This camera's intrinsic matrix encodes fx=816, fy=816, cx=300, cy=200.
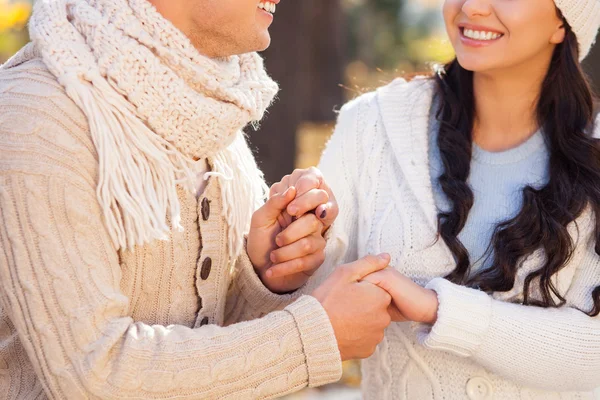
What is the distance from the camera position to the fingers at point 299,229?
254 cm

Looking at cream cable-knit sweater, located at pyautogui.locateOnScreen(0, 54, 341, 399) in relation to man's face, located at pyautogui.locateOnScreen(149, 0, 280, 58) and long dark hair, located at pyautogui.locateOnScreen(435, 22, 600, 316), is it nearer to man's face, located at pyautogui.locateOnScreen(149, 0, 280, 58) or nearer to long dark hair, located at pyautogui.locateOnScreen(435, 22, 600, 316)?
man's face, located at pyautogui.locateOnScreen(149, 0, 280, 58)

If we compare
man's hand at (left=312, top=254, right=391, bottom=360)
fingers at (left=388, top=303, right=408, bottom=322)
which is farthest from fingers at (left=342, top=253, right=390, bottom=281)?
fingers at (left=388, top=303, right=408, bottom=322)

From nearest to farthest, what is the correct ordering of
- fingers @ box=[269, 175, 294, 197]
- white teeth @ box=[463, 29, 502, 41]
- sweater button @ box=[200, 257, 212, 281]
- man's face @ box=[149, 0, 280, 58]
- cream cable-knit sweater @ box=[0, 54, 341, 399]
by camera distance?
1. cream cable-knit sweater @ box=[0, 54, 341, 399]
2. man's face @ box=[149, 0, 280, 58]
3. sweater button @ box=[200, 257, 212, 281]
4. fingers @ box=[269, 175, 294, 197]
5. white teeth @ box=[463, 29, 502, 41]

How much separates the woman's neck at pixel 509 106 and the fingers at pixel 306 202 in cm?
72

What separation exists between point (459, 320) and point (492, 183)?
57 cm

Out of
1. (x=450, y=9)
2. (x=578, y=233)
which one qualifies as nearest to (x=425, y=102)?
(x=450, y=9)

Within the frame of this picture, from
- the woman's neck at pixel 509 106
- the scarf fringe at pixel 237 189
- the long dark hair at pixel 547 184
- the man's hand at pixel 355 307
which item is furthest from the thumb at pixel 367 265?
the woman's neck at pixel 509 106

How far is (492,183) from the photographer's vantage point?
279cm

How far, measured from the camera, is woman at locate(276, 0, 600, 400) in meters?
2.50

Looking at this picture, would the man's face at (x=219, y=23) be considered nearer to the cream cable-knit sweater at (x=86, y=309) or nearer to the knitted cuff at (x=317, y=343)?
the cream cable-knit sweater at (x=86, y=309)

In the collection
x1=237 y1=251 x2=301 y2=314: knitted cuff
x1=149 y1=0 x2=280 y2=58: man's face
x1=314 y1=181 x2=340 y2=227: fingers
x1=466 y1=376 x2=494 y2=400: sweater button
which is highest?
x1=149 y1=0 x2=280 y2=58: man's face

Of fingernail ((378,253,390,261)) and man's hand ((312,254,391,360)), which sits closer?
man's hand ((312,254,391,360))

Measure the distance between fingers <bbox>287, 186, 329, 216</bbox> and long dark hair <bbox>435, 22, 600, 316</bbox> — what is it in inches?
17.6

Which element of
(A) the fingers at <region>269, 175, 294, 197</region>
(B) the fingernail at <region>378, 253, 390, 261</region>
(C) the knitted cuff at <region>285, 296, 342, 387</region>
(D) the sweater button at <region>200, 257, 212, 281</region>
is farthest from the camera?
(A) the fingers at <region>269, 175, 294, 197</region>
